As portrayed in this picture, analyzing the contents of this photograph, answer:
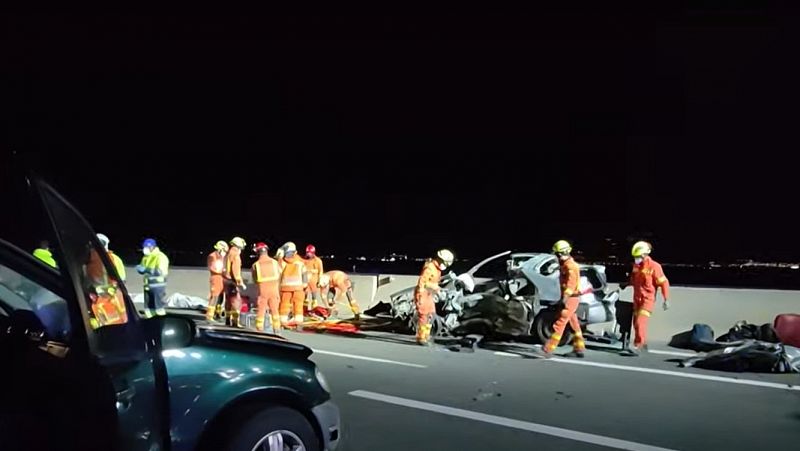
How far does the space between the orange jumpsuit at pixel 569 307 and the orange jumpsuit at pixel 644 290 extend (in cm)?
105

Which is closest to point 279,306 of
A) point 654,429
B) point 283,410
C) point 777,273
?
point 654,429

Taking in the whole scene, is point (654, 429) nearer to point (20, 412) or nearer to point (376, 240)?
point (20, 412)

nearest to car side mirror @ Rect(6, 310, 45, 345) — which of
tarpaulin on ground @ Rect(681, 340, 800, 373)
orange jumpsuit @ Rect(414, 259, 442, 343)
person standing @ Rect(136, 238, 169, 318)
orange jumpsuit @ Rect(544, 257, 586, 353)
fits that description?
orange jumpsuit @ Rect(544, 257, 586, 353)

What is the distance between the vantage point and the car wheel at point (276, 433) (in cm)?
369

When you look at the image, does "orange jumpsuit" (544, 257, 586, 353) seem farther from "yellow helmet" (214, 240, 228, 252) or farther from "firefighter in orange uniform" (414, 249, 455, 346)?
"yellow helmet" (214, 240, 228, 252)

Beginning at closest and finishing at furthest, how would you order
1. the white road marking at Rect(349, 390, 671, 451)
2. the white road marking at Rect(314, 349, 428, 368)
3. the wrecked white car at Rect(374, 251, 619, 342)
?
the white road marking at Rect(349, 390, 671, 451)
the white road marking at Rect(314, 349, 428, 368)
the wrecked white car at Rect(374, 251, 619, 342)

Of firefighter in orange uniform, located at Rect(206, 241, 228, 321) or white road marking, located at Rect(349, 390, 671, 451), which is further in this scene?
firefighter in orange uniform, located at Rect(206, 241, 228, 321)

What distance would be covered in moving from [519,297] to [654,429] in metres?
5.58

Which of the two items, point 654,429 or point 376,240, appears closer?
point 654,429

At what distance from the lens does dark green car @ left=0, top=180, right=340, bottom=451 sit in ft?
9.46

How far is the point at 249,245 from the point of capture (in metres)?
63.1

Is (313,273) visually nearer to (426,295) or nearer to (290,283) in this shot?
(290,283)

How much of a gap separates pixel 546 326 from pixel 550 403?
177 inches

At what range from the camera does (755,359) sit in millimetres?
9141
